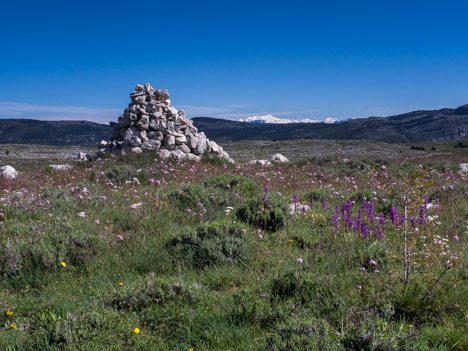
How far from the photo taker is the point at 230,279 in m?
4.18

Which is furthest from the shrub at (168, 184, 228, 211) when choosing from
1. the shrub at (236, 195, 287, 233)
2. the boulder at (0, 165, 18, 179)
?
the boulder at (0, 165, 18, 179)

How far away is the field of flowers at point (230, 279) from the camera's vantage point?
300 centimetres

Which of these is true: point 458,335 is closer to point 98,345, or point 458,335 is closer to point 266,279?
point 266,279

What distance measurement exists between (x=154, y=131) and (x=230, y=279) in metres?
14.5

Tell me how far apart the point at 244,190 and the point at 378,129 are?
181066mm

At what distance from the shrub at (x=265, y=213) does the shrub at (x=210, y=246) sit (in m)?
0.86

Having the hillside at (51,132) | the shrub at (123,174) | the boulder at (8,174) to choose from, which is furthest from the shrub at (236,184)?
the hillside at (51,132)

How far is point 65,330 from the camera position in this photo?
2.96 meters

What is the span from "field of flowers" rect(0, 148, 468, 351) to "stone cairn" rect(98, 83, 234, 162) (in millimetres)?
10380

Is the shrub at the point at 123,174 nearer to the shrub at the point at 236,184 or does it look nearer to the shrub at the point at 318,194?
the shrub at the point at 236,184

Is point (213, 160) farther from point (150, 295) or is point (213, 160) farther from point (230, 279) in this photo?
point (150, 295)

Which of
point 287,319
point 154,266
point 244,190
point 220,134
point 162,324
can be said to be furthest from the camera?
point 220,134

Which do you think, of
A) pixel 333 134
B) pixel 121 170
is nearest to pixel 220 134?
pixel 333 134

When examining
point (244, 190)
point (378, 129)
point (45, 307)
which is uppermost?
point (378, 129)
